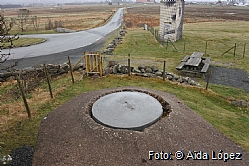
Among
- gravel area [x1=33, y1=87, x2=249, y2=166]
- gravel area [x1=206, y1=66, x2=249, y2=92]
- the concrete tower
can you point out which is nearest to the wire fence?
the concrete tower

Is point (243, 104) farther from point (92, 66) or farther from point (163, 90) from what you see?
point (92, 66)

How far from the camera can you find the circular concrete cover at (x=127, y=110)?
6102 mm

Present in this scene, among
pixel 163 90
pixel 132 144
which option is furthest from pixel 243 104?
pixel 132 144

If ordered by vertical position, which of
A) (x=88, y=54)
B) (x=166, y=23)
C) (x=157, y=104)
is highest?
(x=166, y=23)

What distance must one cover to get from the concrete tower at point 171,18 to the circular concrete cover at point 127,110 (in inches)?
714

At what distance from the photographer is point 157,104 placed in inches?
285

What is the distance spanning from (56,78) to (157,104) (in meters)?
7.52

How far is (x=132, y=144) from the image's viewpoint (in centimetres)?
545

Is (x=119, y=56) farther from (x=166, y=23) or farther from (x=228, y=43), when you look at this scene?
(x=228, y=43)

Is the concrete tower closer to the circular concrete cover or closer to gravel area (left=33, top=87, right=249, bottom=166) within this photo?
the circular concrete cover

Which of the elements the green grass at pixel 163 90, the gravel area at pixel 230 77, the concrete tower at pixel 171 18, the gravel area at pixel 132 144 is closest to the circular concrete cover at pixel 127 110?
the gravel area at pixel 132 144

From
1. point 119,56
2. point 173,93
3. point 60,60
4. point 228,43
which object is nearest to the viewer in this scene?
point 173,93

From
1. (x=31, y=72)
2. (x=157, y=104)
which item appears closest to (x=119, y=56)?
(x=31, y=72)

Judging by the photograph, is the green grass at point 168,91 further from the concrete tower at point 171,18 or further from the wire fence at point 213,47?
the concrete tower at point 171,18
